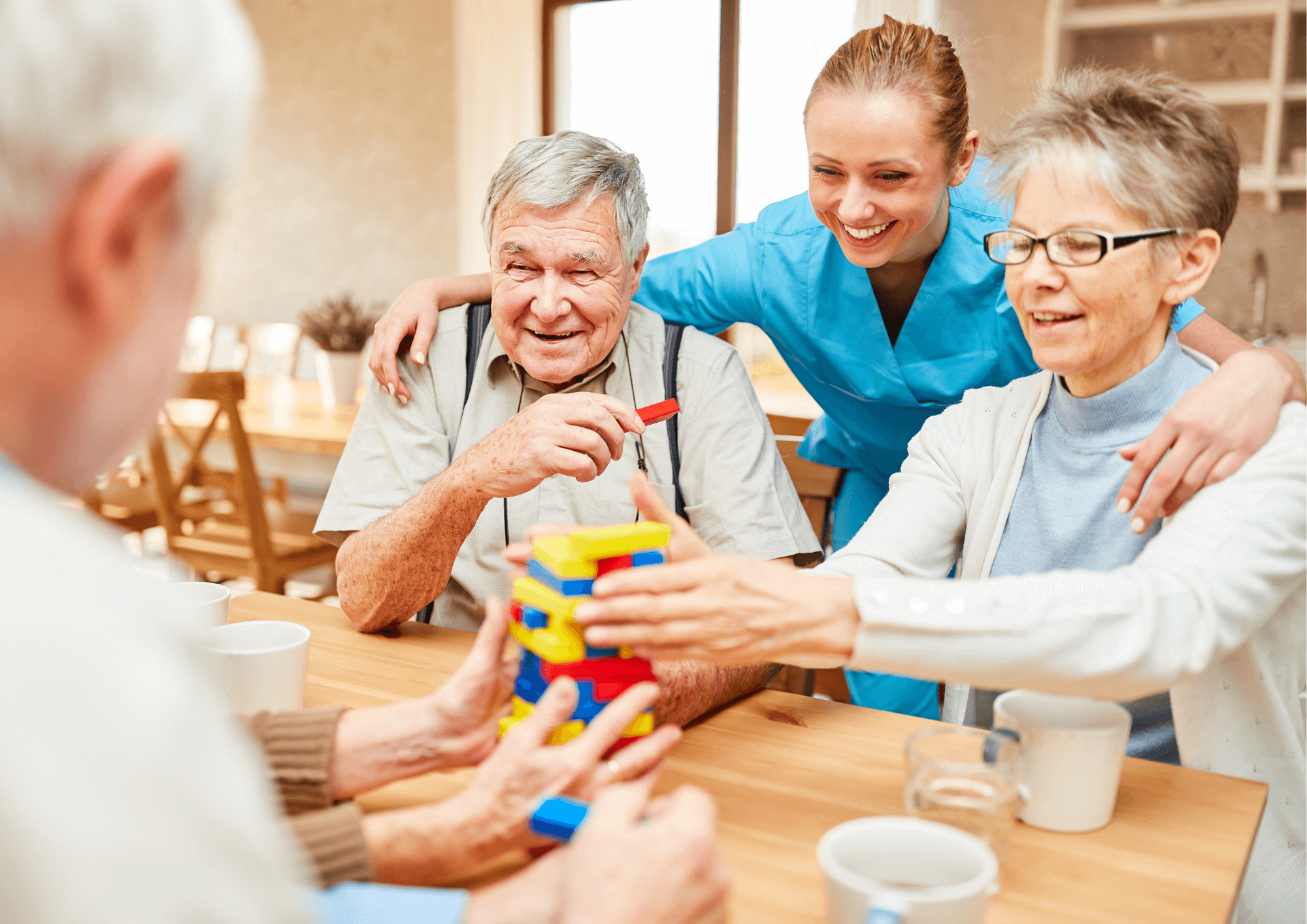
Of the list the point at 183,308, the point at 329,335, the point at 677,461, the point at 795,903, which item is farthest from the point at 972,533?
the point at 329,335

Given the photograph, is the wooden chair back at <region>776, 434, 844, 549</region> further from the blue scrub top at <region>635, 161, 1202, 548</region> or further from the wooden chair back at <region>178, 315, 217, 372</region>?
the wooden chair back at <region>178, 315, 217, 372</region>

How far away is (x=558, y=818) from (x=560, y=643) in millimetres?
166

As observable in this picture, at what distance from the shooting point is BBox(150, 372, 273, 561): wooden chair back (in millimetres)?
3166

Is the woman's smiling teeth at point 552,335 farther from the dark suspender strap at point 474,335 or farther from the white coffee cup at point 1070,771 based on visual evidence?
the white coffee cup at point 1070,771

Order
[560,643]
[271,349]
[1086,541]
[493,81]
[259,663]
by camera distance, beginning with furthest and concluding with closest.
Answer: [271,349] < [493,81] < [1086,541] < [259,663] < [560,643]

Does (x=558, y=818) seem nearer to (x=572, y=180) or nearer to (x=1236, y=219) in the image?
(x=572, y=180)

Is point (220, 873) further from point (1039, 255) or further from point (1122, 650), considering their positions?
point (1039, 255)

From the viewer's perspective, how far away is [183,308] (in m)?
0.59

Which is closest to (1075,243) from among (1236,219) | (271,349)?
(1236,219)

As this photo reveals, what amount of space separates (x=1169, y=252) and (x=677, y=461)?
0.72 m

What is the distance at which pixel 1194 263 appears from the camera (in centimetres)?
119

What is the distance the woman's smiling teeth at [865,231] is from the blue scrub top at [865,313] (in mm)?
169

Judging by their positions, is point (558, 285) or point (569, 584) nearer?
point (569, 584)

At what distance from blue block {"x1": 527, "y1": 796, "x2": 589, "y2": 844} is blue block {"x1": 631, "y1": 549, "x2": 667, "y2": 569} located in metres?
0.22
